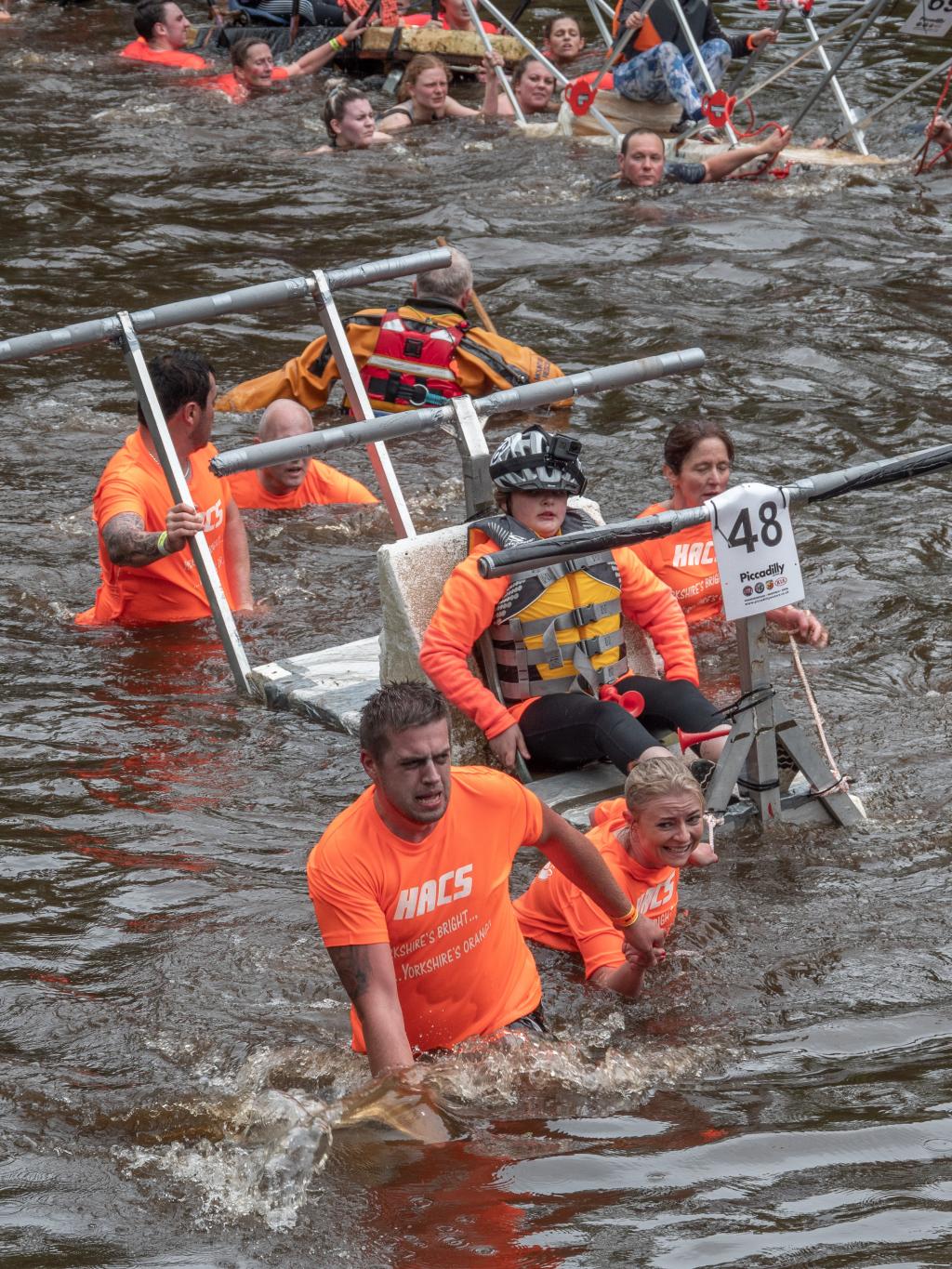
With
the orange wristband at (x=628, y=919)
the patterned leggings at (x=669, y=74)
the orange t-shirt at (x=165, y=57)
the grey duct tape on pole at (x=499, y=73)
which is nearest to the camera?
the orange wristband at (x=628, y=919)

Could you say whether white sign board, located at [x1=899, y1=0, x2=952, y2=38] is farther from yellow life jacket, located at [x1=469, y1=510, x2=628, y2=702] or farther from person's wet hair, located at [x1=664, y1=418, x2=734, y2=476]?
yellow life jacket, located at [x1=469, y1=510, x2=628, y2=702]

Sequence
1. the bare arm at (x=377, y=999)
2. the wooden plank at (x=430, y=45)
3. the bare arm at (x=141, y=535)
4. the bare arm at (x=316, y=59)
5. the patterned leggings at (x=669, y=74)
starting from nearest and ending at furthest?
the bare arm at (x=377, y=999) → the bare arm at (x=141, y=535) → the patterned leggings at (x=669, y=74) → the bare arm at (x=316, y=59) → the wooden plank at (x=430, y=45)

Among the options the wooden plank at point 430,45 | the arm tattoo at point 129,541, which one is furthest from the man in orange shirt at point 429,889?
the wooden plank at point 430,45

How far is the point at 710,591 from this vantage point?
8195mm

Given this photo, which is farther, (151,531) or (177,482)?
(151,531)

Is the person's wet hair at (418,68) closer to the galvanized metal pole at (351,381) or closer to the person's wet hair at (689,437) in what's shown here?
the galvanized metal pole at (351,381)

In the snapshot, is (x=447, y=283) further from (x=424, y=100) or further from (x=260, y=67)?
(x=260, y=67)

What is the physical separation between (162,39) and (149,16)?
1.10ft

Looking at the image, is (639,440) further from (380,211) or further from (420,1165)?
(420,1165)

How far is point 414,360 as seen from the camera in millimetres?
10461

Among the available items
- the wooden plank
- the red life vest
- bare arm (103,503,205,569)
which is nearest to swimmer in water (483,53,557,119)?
the wooden plank

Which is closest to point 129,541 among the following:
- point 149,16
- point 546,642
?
point 546,642

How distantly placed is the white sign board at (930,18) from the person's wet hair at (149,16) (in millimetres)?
8971

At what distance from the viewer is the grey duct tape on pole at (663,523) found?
554 centimetres
